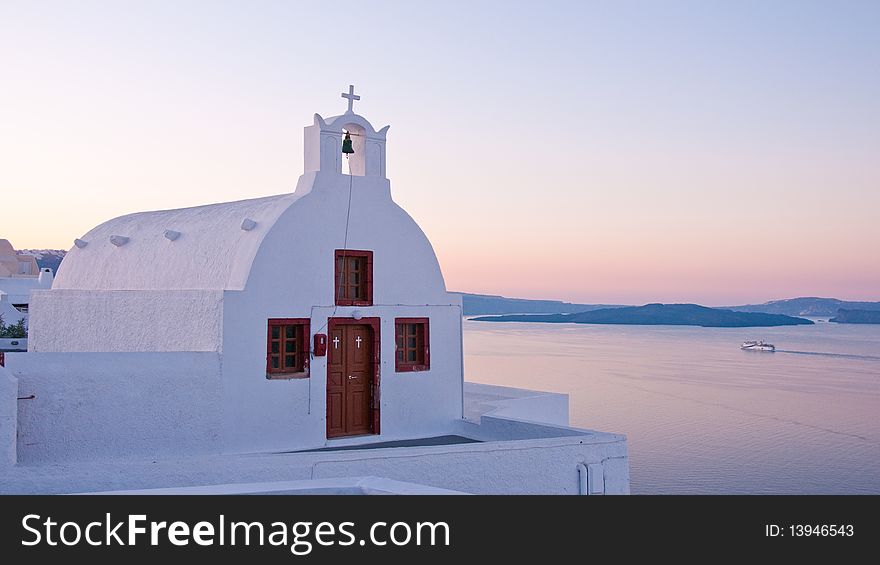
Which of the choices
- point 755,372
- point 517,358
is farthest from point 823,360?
point 517,358

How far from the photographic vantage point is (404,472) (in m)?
11.0

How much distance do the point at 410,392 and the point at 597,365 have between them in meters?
62.5

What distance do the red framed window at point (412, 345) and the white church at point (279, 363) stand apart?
3 cm

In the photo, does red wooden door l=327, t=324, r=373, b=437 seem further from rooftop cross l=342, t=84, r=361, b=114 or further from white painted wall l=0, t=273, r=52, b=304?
white painted wall l=0, t=273, r=52, b=304

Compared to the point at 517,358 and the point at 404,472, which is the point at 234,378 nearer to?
the point at 404,472

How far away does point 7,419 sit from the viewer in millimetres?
9609

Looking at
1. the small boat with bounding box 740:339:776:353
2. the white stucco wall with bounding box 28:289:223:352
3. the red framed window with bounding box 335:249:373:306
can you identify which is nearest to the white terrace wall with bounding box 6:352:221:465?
the white stucco wall with bounding box 28:289:223:352

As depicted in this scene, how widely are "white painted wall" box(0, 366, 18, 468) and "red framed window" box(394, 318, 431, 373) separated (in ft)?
19.6

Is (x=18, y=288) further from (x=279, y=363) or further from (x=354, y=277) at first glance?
(x=279, y=363)

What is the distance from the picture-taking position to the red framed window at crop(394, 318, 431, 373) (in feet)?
46.8

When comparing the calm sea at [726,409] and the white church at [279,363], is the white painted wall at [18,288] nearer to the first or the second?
the white church at [279,363]

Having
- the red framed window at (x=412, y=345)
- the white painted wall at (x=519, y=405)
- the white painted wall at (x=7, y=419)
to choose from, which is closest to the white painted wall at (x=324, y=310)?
the red framed window at (x=412, y=345)

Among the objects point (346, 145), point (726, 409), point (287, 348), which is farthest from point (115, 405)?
point (726, 409)

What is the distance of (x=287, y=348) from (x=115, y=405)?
104 inches
